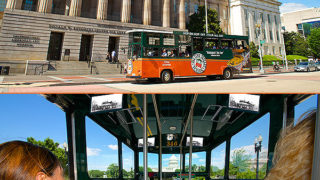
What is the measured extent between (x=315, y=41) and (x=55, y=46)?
1563cm

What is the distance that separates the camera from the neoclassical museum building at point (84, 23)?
1245cm

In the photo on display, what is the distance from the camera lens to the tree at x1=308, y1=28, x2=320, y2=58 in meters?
5.26

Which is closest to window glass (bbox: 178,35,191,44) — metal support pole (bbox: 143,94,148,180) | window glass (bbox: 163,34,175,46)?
window glass (bbox: 163,34,175,46)

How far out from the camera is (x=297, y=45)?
682cm

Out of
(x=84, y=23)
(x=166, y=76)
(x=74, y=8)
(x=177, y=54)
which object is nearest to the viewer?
(x=166, y=76)

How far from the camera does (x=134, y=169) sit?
3225 mm

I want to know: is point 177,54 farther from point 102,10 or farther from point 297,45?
point 102,10

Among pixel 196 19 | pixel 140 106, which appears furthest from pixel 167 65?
pixel 196 19

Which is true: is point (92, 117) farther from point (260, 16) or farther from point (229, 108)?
point (260, 16)

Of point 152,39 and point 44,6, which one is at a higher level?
point 44,6

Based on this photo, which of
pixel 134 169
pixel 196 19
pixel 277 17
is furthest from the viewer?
pixel 196 19

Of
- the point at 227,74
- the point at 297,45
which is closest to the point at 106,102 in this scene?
the point at 227,74

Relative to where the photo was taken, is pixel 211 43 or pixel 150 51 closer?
pixel 150 51

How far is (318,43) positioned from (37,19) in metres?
16.3
